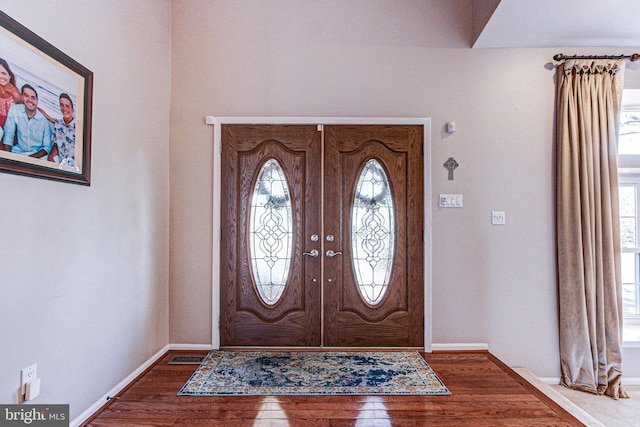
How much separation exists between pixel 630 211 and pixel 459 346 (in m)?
1.96

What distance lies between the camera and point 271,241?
300 cm

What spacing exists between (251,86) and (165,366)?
92.8 inches

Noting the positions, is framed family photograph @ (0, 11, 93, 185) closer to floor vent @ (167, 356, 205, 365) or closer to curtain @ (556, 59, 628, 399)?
floor vent @ (167, 356, 205, 365)

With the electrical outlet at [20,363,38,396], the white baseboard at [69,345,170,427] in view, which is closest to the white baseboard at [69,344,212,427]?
the white baseboard at [69,345,170,427]

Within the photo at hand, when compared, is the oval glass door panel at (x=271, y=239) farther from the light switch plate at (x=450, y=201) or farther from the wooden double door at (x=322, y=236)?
the light switch plate at (x=450, y=201)

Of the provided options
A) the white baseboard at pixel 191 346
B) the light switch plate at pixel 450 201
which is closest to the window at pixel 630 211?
the light switch plate at pixel 450 201

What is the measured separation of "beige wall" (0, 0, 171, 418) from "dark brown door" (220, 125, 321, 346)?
21.5 inches

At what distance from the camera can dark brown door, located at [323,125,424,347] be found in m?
2.99

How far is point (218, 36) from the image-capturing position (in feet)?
9.93

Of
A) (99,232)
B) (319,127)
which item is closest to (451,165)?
(319,127)

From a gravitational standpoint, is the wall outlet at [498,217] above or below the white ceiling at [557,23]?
below

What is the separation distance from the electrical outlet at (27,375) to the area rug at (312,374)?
863 millimetres

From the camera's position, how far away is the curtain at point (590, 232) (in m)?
2.80

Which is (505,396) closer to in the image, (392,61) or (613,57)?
(392,61)
